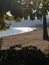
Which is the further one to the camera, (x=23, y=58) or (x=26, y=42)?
(x=26, y=42)

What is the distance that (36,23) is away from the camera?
3067 cm

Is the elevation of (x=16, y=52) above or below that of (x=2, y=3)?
below

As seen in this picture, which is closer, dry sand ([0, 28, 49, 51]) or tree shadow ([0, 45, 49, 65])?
tree shadow ([0, 45, 49, 65])

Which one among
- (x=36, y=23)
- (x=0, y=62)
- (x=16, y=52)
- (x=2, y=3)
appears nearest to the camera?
(x=0, y=62)

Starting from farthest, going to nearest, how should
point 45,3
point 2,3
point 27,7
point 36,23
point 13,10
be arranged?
point 36,23, point 45,3, point 27,7, point 13,10, point 2,3

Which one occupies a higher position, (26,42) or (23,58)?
(23,58)

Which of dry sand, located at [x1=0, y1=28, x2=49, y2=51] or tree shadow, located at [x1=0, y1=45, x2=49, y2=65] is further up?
tree shadow, located at [x1=0, y1=45, x2=49, y2=65]

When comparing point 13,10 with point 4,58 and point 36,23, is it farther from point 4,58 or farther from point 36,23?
point 36,23

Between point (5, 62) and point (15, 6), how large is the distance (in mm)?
1983

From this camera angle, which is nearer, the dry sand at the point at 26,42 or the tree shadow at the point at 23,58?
the tree shadow at the point at 23,58

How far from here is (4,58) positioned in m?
5.70

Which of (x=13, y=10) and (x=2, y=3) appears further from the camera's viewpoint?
(x=13, y=10)

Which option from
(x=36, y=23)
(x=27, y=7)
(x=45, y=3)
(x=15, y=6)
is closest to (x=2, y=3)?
(x=15, y=6)

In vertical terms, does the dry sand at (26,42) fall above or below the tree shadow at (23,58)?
below
